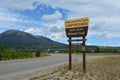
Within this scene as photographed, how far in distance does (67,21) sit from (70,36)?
1088 millimetres

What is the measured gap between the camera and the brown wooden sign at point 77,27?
19969 millimetres

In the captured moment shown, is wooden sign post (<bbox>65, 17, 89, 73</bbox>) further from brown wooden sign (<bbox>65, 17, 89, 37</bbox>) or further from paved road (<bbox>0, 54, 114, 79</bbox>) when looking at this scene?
paved road (<bbox>0, 54, 114, 79</bbox>)

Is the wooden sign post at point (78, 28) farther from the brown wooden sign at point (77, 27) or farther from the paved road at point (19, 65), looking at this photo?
the paved road at point (19, 65)

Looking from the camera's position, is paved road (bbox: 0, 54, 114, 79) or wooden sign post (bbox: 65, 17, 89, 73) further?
paved road (bbox: 0, 54, 114, 79)

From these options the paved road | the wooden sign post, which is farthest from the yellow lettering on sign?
the paved road

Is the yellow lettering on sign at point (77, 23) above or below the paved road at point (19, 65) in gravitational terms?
above

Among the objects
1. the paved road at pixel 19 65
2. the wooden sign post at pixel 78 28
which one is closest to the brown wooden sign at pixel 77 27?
the wooden sign post at pixel 78 28

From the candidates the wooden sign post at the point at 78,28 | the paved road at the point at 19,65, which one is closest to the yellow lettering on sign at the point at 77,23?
the wooden sign post at the point at 78,28

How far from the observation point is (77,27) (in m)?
20.4

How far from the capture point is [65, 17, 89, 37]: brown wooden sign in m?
20.0

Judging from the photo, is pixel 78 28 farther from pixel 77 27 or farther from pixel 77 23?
pixel 77 23

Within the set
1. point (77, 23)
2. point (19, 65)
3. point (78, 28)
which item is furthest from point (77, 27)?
point (19, 65)

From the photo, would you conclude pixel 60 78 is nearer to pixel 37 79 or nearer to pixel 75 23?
pixel 37 79

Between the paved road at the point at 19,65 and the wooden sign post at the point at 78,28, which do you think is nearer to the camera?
the wooden sign post at the point at 78,28
